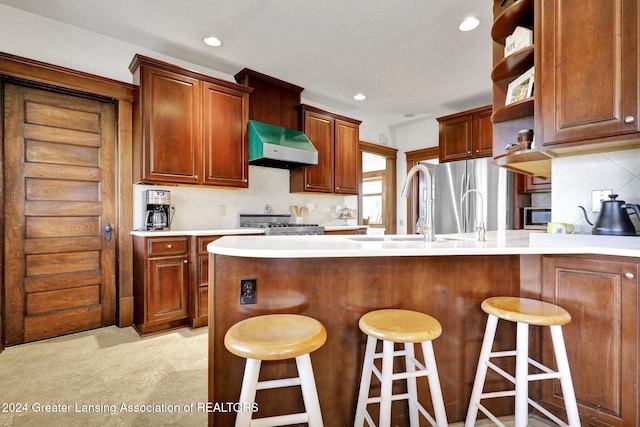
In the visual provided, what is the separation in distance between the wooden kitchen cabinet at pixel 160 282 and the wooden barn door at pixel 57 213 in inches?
14.8

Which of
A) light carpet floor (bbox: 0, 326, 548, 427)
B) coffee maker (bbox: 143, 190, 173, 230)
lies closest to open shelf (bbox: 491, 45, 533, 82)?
light carpet floor (bbox: 0, 326, 548, 427)

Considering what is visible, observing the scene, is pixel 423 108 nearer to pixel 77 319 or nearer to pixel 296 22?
pixel 296 22

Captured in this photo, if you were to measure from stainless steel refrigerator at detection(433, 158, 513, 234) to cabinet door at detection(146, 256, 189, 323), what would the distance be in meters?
3.26

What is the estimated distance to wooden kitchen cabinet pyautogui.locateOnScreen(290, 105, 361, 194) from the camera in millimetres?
4172

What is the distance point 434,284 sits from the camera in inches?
60.8

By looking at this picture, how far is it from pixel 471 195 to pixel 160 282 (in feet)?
12.5

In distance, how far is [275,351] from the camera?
1.01 metres

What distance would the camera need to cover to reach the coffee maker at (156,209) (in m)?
2.99

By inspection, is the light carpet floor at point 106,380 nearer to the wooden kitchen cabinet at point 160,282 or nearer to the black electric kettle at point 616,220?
the wooden kitchen cabinet at point 160,282

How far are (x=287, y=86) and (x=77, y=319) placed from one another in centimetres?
338

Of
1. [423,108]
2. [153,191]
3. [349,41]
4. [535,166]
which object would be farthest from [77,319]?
[423,108]

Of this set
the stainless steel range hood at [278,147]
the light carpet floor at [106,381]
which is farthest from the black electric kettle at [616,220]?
the stainless steel range hood at [278,147]

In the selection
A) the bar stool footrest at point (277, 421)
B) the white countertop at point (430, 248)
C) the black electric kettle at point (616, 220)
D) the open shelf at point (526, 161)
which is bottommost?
the bar stool footrest at point (277, 421)

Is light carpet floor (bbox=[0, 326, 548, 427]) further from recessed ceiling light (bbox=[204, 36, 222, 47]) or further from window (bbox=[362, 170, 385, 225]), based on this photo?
window (bbox=[362, 170, 385, 225])
